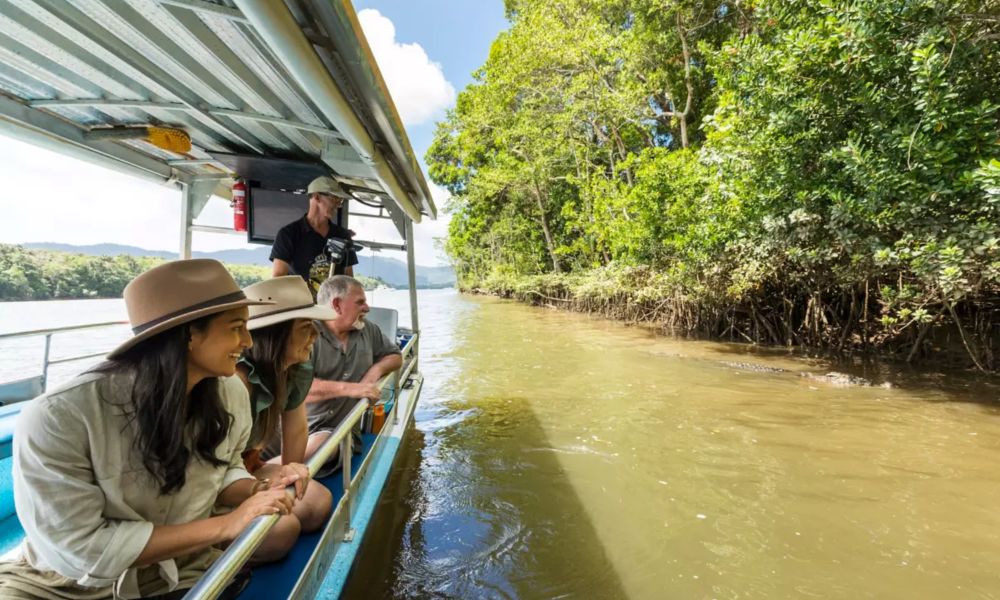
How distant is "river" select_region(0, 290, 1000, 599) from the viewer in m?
2.89

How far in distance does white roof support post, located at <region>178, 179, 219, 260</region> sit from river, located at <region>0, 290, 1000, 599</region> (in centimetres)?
148

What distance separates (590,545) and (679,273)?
409 inches

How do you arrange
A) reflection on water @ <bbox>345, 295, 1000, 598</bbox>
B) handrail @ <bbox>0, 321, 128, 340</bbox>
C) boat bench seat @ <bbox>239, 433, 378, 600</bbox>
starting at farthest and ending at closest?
handrail @ <bbox>0, 321, 128, 340</bbox>
reflection on water @ <bbox>345, 295, 1000, 598</bbox>
boat bench seat @ <bbox>239, 433, 378, 600</bbox>

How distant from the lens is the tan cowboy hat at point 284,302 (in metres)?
2.12

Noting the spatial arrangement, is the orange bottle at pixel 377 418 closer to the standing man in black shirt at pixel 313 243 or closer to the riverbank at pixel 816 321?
the standing man in black shirt at pixel 313 243

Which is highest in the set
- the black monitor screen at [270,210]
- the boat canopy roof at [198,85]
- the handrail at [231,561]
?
the boat canopy roof at [198,85]

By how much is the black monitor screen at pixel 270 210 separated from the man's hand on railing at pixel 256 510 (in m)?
3.71

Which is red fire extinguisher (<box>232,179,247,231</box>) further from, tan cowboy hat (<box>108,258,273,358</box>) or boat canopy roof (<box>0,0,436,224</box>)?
tan cowboy hat (<box>108,258,273,358</box>)

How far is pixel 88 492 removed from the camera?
1146mm

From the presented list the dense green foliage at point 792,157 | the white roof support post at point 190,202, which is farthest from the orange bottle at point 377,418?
the dense green foliage at point 792,157

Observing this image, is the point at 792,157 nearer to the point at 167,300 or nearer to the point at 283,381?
the point at 283,381

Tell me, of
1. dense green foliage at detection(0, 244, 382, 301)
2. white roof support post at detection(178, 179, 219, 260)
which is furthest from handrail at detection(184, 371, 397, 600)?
white roof support post at detection(178, 179, 219, 260)

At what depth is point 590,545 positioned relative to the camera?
128 inches

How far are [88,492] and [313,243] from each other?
312 centimetres
